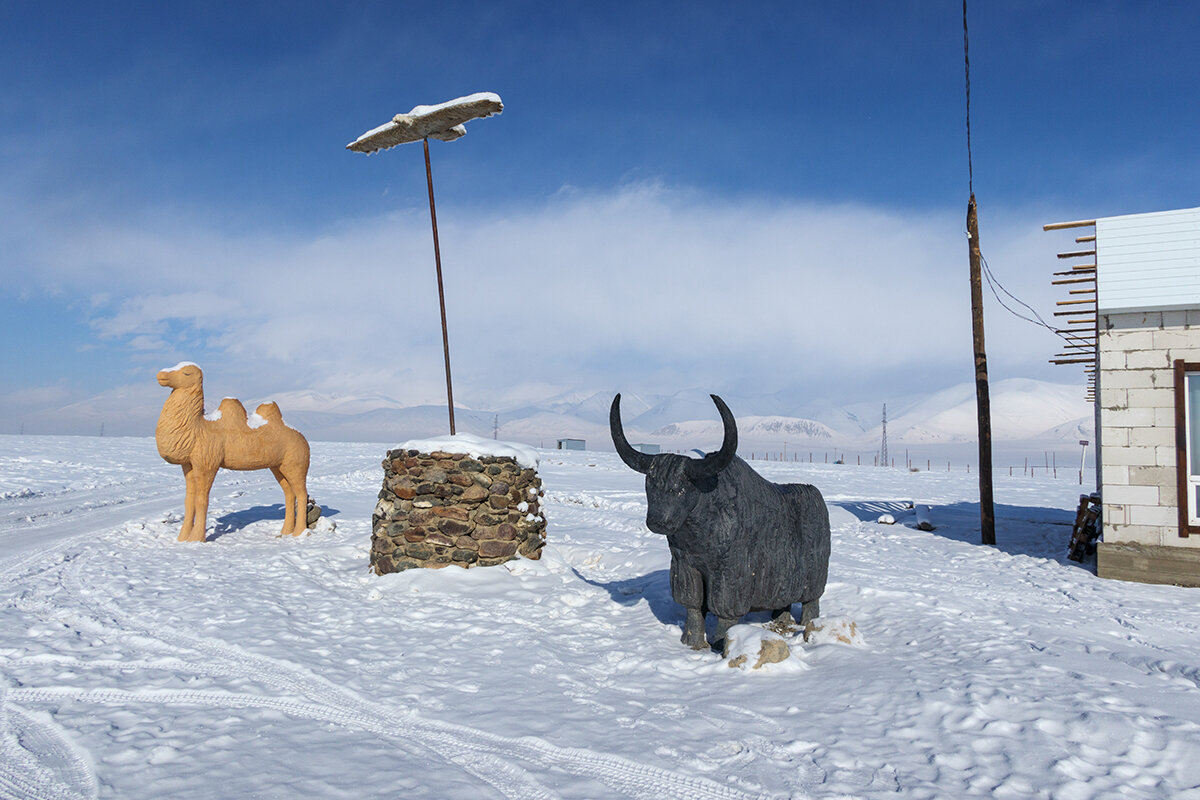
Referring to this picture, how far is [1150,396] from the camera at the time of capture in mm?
9922

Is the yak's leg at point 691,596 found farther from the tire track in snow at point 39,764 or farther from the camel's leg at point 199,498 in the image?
the camel's leg at point 199,498

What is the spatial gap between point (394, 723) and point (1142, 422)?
1069 cm

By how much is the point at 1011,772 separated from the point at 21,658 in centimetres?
693

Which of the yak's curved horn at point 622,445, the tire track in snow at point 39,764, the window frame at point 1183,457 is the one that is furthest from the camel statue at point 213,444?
the window frame at point 1183,457

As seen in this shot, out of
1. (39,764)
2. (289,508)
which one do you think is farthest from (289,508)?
(39,764)

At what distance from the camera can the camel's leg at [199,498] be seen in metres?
10.9

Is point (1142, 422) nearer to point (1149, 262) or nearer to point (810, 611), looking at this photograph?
point (1149, 262)

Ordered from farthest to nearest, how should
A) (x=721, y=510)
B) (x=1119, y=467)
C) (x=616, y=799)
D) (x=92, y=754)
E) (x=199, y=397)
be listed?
1. (x=199, y=397)
2. (x=1119, y=467)
3. (x=721, y=510)
4. (x=92, y=754)
5. (x=616, y=799)

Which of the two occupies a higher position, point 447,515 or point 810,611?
point 447,515

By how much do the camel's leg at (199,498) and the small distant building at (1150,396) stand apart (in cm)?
1340

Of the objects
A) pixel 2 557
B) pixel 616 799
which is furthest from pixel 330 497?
pixel 616 799

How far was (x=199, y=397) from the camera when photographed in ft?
36.0

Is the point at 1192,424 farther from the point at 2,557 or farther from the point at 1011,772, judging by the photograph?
the point at 2,557

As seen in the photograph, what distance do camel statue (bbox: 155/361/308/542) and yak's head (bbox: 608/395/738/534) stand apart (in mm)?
8016
